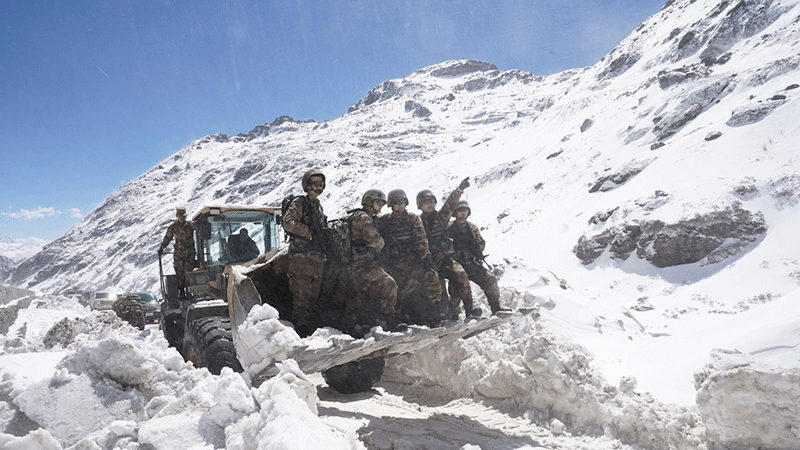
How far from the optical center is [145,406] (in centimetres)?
237

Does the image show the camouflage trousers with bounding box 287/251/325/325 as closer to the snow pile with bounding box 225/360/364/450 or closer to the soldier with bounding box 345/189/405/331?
the soldier with bounding box 345/189/405/331

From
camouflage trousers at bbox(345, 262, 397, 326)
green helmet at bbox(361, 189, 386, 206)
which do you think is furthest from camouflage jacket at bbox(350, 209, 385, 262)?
green helmet at bbox(361, 189, 386, 206)

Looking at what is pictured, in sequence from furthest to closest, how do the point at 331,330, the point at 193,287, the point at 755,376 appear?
the point at 193,287
the point at 331,330
the point at 755,376

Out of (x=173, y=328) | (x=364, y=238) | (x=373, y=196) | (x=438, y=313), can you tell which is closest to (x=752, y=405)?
(x=438, y=313)

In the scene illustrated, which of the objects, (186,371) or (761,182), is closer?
(186,371)

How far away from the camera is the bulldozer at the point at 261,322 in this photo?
9.66 ft

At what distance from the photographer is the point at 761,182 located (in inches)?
446

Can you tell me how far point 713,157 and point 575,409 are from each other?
532 inches

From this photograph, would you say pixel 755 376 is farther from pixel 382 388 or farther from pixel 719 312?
pixel 719 312

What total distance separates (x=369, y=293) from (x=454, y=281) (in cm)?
143

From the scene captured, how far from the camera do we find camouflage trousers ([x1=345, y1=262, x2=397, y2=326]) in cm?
412

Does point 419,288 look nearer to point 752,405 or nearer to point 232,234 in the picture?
point 752,405

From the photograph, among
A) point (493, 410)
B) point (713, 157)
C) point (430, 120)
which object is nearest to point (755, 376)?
point (493, 410)

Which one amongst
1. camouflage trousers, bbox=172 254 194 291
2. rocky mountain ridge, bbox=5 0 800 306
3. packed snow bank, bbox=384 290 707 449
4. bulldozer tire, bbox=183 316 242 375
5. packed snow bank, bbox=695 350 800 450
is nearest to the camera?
packed snow bank, bbox=695 350 800 450
